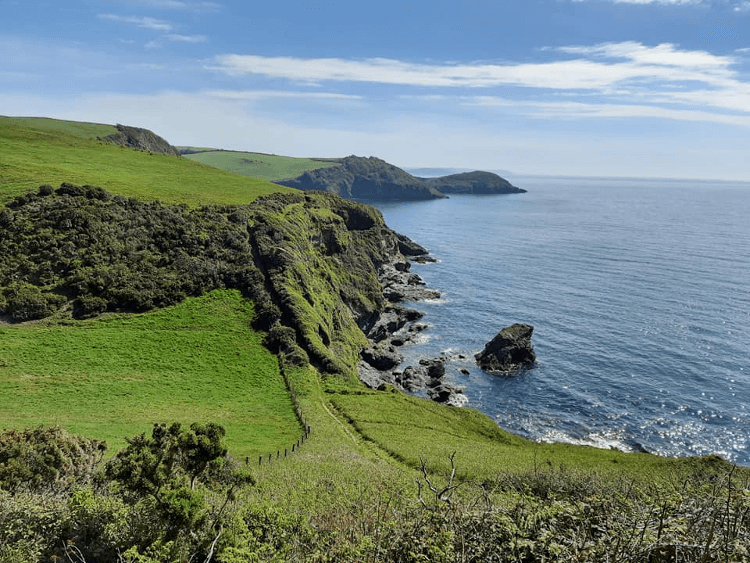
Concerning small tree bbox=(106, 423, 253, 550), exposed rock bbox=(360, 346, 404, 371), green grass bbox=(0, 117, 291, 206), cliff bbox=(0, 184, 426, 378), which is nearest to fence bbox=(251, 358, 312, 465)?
cliff bbox=(0, 184, 426, 378)

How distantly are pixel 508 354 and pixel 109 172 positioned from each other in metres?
98.9

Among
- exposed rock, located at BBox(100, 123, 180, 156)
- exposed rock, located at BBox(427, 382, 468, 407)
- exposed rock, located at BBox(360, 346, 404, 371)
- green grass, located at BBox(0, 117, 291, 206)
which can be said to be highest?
exposed rock, located at BBox(100, 123, 180, 156)

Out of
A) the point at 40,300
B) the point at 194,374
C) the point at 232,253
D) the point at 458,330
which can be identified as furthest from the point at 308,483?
the point at 458,330

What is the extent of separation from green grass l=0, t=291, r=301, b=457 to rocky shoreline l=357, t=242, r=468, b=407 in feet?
72.1

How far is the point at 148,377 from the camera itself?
2115 inches

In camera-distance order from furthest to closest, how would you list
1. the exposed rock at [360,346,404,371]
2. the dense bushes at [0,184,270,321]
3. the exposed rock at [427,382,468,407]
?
1. the exposed rock at [360,346,404,371]
2. the exposed rock at [427,382,468,407]
3. the dense bushes at [0,184,270,321]

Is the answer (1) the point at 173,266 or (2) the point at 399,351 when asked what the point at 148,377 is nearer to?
(1) the point at 173,266

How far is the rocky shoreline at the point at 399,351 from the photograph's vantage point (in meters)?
72.8

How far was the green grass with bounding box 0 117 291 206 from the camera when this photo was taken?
3477 inches

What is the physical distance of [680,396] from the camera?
227ft

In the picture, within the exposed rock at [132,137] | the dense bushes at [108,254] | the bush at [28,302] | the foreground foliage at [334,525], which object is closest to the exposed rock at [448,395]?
the dense bushes at [108,254]

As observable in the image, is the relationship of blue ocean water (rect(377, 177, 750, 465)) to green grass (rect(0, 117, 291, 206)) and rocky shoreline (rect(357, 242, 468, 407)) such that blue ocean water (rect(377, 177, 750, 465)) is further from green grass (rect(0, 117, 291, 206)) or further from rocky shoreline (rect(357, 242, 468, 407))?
green grass (rect(0, 117, 291, 206))

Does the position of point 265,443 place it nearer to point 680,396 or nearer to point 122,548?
point 122,548

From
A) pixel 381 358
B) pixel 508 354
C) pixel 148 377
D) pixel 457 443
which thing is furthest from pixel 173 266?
pixel 508 354
